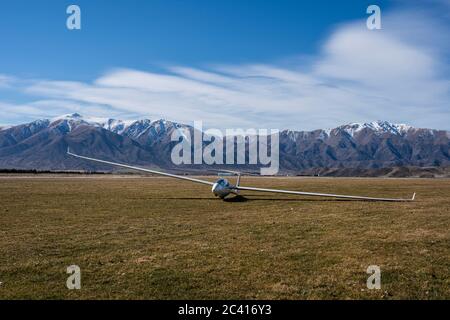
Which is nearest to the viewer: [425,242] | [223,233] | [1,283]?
[1,283]

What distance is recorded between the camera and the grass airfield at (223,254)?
9133 millimetres

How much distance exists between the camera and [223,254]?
12312 mm

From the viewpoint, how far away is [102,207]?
24.2m

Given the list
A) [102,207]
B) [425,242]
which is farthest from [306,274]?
[102,207]

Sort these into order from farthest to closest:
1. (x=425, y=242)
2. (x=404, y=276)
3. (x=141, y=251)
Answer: (x=425, y=242), (x=141, y=251), (x=404, y=276)

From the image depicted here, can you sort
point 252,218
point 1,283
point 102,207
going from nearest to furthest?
point 1,283
point 252,218
point 102,207

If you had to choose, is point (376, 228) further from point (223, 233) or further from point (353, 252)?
point (223, 233)

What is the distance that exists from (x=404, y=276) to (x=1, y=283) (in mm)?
10069

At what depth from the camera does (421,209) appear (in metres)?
24.4

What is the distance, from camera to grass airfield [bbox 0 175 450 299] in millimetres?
9133

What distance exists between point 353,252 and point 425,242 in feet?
11.4

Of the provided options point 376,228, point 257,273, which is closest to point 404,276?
point 257,273

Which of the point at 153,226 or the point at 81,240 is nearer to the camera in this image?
the point at 81,240
